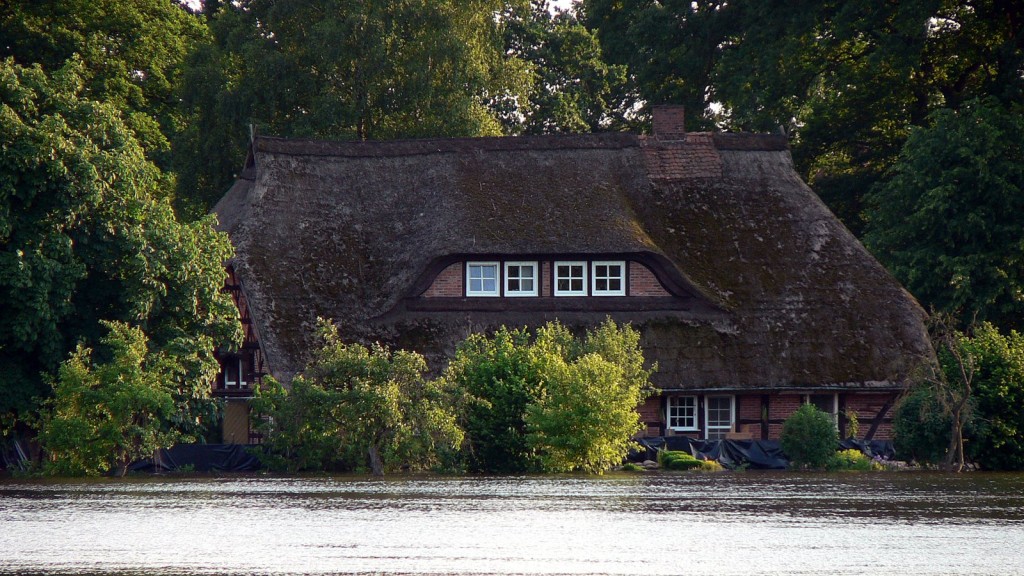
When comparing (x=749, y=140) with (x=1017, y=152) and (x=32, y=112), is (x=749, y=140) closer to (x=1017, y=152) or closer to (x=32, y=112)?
(x=1017, y=152)

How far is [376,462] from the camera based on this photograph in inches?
1186

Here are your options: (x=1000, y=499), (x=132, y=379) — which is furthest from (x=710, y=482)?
(x=132, y=379)

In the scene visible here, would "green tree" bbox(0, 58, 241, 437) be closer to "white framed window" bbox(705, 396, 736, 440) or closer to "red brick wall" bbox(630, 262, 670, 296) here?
"red brick wall" bbox(630, 262, 670, 296)

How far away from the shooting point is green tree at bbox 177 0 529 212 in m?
46.9

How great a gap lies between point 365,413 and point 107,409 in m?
5.26

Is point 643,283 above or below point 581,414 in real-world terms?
above

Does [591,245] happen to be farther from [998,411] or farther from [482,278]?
[998,411]

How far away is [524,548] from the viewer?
16234mm

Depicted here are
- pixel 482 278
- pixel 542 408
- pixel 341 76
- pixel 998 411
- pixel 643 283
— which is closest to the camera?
pixel 542 408

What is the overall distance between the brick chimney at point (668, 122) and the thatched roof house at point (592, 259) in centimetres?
51

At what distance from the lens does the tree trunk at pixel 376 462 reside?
2997cm

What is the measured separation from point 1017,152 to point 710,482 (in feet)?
55.4

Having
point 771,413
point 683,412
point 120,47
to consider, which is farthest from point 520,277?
point 120,47

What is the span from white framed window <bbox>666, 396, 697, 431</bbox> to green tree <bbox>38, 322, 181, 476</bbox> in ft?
42.9
